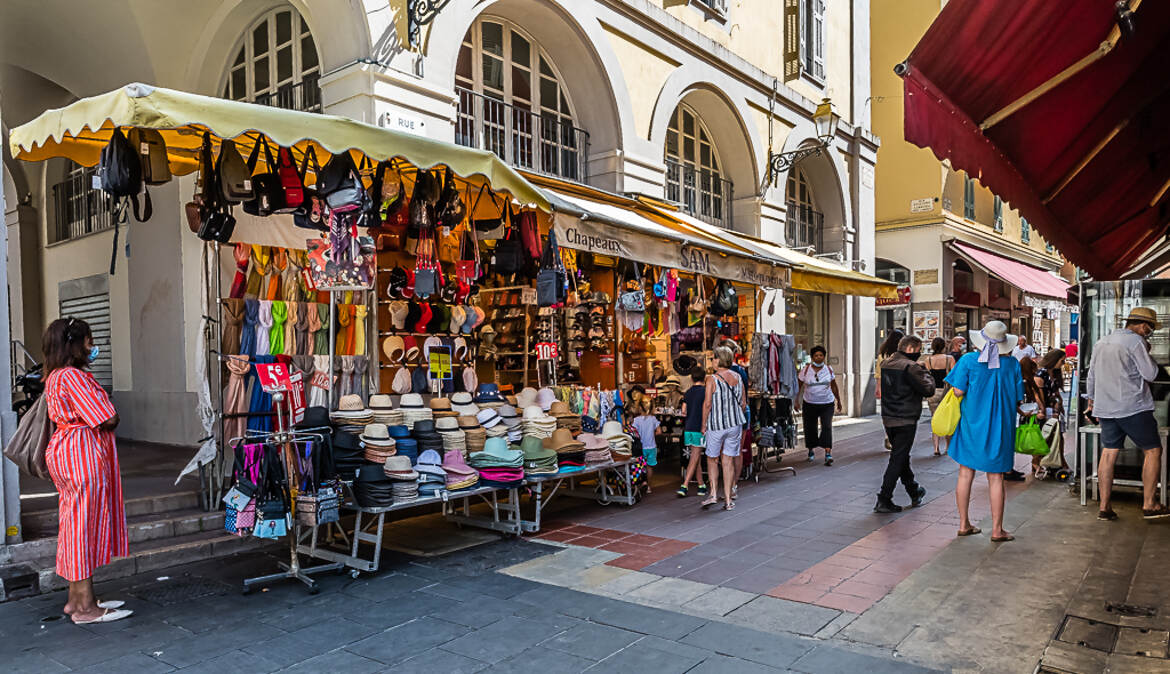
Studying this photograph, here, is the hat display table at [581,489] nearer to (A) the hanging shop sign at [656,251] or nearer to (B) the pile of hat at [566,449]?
(B) the pile of hat at [566,449]

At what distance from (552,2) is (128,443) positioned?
809 cm

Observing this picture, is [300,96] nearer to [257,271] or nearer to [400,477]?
[257,271]

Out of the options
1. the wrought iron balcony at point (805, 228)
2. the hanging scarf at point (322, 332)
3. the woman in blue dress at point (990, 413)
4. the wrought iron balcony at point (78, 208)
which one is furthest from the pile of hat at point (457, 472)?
the wrought iron balcony at point (805, 228)

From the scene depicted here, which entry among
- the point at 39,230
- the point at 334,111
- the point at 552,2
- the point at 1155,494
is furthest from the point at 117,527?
the point at 39,230

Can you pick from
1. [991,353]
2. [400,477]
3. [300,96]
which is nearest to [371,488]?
[400,477]

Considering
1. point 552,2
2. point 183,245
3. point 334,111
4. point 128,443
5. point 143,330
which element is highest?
point 552,2

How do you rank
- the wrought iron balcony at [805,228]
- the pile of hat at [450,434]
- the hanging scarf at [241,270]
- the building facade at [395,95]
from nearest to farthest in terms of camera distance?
the pile of hat at [450,434] < the hanging scarf at [241,270] < the building facade at [395,95] < the wrought iron balcony at [805,228]

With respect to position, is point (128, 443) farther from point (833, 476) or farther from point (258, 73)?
point (833, 476)

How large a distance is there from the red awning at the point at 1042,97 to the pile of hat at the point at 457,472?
421 centimetres

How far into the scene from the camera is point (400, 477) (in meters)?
5.91

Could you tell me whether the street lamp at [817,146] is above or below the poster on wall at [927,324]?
above

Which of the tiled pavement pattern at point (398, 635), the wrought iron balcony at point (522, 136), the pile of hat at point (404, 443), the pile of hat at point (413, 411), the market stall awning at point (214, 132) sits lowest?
the tiled pavement pattern at point (398, 635)

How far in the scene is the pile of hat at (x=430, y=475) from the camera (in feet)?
20.1

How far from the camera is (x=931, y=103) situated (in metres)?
4.85
